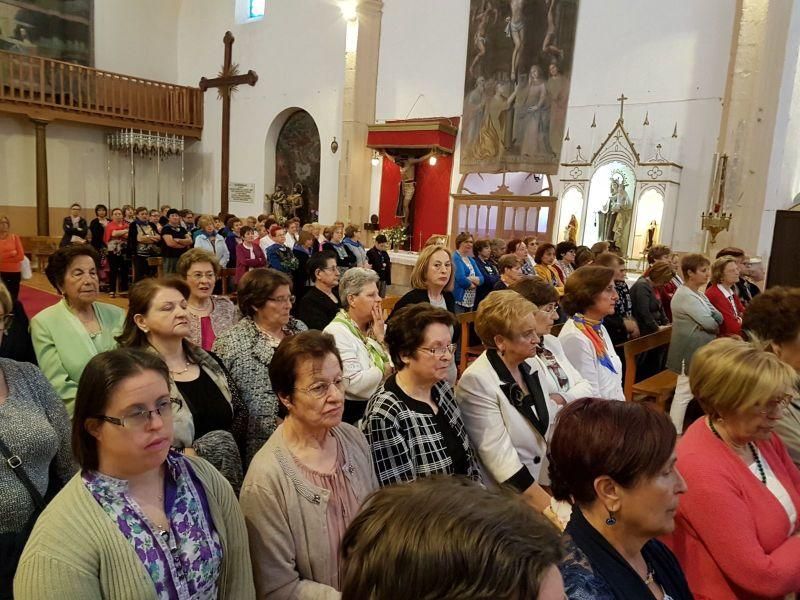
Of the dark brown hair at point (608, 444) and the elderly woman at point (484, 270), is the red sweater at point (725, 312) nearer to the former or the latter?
the elderly woman at point (484, 270)

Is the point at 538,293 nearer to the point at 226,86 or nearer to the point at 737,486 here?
the point at 737,486

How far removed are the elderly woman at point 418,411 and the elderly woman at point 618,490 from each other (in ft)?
2.41

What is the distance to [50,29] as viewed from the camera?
1419cm

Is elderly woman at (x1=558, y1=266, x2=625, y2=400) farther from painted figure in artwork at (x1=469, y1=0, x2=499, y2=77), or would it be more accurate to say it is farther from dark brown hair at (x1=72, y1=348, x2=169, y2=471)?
painted figure in artwork at (x1=469, y1=0, x2=499, y2=77)

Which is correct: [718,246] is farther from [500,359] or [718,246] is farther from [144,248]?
[144,248]

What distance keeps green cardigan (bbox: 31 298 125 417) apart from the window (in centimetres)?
1528

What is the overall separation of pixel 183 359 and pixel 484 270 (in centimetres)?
464

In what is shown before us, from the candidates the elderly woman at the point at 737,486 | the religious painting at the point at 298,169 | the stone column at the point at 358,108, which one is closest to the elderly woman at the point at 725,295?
the elderly woman at the point at 737,486

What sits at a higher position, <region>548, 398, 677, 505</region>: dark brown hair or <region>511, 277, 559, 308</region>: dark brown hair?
<region>511, 277, 559, 308</region>: dark brown hair

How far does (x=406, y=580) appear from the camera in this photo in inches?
28.7

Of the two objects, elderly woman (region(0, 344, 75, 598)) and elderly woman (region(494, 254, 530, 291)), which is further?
elderly woman (region(494, 254, 530, 291))

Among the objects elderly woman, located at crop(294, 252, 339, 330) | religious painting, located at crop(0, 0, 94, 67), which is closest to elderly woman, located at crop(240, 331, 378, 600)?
elderly woman, located at crop(294, 252, 339, 330)

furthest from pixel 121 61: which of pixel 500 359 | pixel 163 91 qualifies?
pixel 500 359

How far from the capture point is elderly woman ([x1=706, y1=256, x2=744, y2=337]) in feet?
16.5
